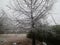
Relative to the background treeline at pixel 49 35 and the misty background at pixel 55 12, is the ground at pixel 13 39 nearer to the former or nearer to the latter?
the background treeline at pixel 49 35

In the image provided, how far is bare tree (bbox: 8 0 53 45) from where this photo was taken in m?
3.08

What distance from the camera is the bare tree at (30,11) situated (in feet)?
10.1

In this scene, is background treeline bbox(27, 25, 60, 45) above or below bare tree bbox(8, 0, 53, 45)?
below

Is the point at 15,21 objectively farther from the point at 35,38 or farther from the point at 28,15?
the point at 35,38

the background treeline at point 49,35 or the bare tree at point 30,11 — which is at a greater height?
the bare tree at point 30,11

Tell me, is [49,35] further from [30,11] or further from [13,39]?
[13,39]

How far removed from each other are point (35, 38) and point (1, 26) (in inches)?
33.9

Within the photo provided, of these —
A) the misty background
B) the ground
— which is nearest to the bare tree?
the misty background

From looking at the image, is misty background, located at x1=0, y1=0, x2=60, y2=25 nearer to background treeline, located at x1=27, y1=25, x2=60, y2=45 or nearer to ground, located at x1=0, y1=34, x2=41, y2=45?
background treeline, located at x1=27, y1=25, x2=60, y2=45

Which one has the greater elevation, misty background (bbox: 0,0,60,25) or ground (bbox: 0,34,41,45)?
misty background (bbox: 0,0,60,25)

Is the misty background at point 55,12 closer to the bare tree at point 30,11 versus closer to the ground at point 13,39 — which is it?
the bare tree at point 30,11

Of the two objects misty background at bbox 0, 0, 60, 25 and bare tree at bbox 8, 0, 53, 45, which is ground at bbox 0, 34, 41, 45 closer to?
bare tree at bbox 8, 0, 53, 45

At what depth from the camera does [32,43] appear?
3.10 metres

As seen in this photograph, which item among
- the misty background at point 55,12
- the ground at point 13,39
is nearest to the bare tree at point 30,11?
the misty background at point 55,12
